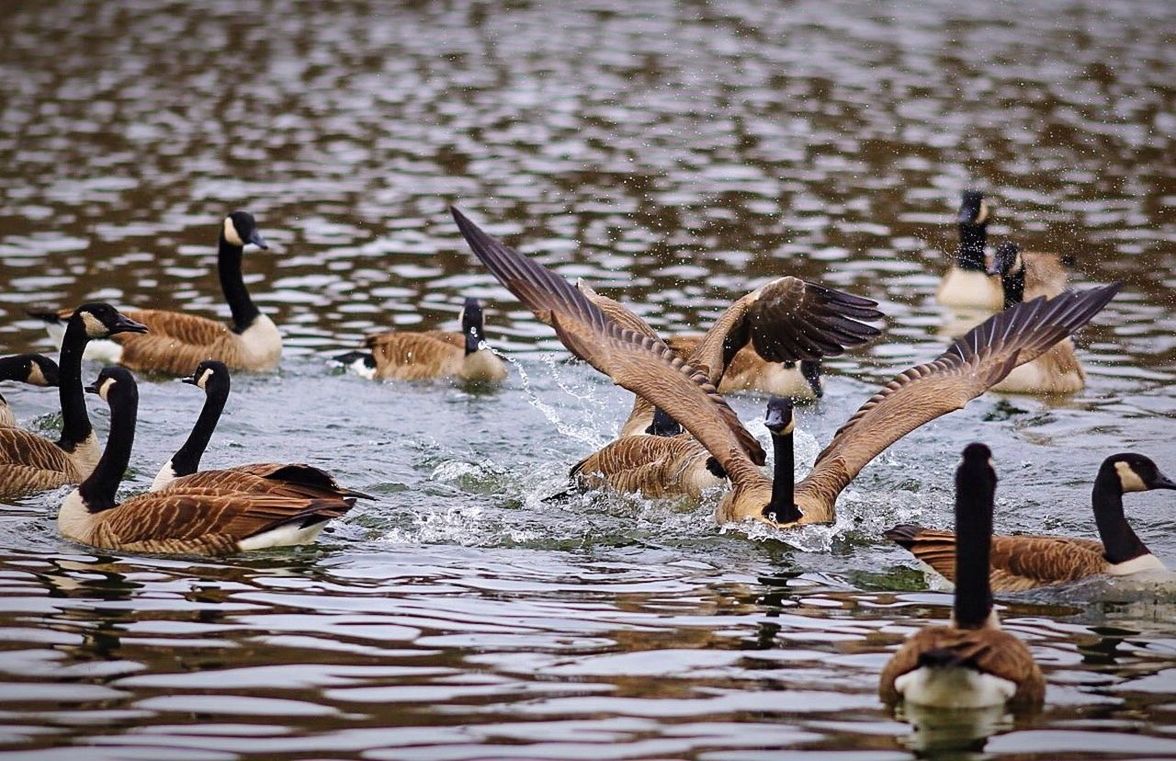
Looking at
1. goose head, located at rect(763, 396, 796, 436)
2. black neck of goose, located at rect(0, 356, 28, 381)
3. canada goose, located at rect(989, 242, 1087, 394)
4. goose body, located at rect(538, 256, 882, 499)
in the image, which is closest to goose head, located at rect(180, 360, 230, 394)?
goose body, located at rect(538, 256, 882, 499)

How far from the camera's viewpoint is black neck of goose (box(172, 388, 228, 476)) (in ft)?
39.5

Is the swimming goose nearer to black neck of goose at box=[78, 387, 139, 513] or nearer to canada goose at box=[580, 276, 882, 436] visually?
black neck of goose at box=[78, 387, 139, 513]

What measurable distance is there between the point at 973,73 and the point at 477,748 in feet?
76.2

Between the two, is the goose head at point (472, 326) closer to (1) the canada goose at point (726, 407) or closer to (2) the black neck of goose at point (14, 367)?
(1) the canada goose at point (726, 407)

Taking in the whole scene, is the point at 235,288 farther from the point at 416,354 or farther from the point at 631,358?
the point at 631,358

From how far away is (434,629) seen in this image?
9273 mm

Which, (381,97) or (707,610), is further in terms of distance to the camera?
(381,97)

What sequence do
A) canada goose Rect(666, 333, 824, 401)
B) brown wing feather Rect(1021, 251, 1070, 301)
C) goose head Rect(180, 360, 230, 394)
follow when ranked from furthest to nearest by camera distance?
brown wing feather Rect(1021, 251, 1070, 301) → canada goose Rect(666, 333, 824, 401) → goose head Rect(180, 360, 230, 394)

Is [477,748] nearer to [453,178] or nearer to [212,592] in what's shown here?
[212,592]

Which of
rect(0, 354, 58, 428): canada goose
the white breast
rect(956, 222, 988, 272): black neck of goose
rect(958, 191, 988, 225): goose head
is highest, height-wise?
rect(958, 191, 988, 225): goose head

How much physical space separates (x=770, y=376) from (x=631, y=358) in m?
3.97

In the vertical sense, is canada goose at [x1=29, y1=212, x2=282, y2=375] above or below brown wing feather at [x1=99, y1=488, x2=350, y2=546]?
above

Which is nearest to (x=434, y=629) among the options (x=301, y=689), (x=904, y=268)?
(x=301, y=689)

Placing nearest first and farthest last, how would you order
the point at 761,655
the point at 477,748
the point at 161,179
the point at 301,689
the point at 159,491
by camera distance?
the point at 477,748, the point at 301,689, the point at 761,655, the point at 159,491, the point at 161,179
